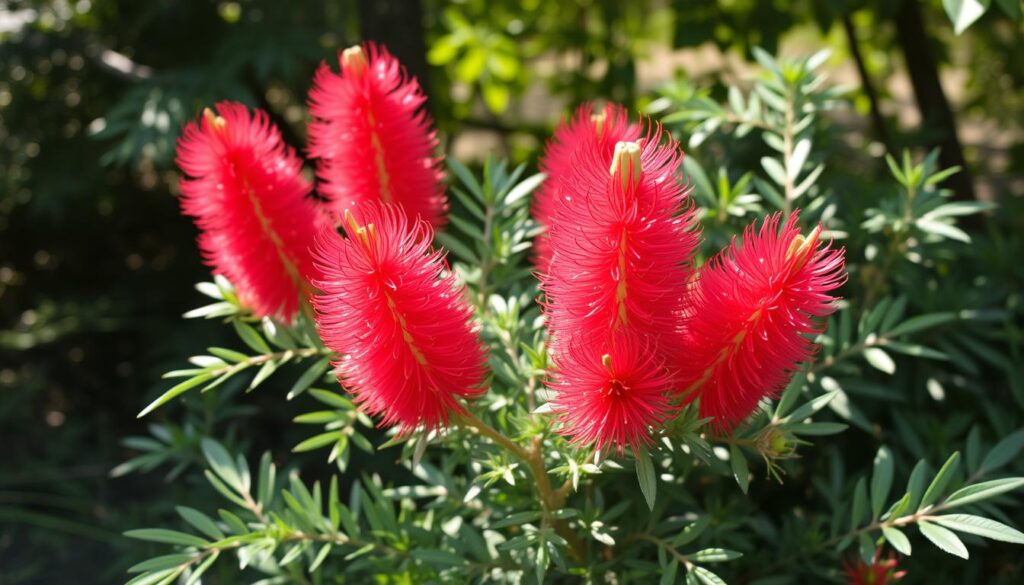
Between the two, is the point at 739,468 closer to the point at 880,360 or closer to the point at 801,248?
the point at 801,248

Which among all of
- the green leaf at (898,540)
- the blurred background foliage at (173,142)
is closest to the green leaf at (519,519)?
the green leaf at (898,540)

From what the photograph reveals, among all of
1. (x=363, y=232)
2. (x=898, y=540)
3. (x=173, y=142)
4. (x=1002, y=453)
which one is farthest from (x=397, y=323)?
(x=173, y=142)

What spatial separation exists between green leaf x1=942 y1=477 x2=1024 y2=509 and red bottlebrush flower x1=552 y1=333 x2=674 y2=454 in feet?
1.13

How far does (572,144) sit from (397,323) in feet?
1.32

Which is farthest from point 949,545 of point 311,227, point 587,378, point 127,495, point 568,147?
point 127,495

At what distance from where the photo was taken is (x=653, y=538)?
1122mm

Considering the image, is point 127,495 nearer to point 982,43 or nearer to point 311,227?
point 311,227

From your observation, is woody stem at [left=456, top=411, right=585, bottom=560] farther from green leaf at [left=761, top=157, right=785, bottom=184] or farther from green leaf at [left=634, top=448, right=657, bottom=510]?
green leaf at [left=761, top=157, right=785, bottom=184]

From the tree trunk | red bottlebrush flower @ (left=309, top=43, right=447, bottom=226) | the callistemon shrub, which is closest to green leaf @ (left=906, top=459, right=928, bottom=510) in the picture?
the callistemon shrub

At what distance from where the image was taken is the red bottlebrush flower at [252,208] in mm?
1103

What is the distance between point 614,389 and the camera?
849 mm

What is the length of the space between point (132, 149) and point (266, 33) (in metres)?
0.43

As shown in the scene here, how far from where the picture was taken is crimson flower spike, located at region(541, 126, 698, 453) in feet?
2.67

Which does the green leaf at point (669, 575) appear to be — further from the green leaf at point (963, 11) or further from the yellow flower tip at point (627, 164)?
the green leaf at point (963, 11)
